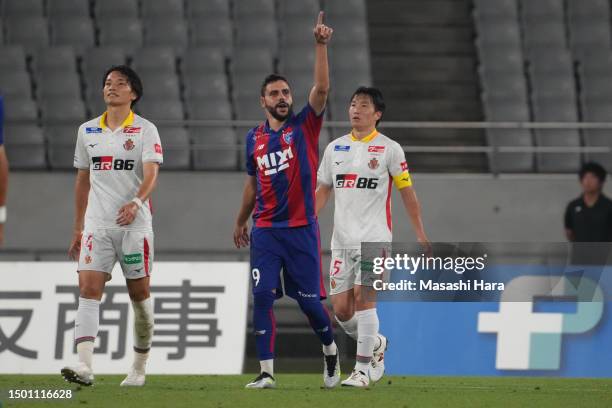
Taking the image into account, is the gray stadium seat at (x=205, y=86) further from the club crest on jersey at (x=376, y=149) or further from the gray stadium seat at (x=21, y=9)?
the club crest on jersey at (x=376, y=149)

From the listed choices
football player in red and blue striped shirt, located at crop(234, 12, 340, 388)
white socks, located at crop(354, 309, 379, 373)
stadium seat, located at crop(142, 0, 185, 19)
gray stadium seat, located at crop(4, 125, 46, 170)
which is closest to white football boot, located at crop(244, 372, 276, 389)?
football player in red and blue striped shirt, located at crop(234, 12, 340, 388)

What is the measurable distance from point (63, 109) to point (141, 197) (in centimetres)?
898

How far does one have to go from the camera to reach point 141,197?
7.99m

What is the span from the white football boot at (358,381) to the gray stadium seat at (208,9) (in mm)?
10356

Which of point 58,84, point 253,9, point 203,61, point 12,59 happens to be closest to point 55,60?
point 58,84

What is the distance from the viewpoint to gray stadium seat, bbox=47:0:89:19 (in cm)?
1803

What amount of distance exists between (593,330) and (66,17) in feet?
34.2

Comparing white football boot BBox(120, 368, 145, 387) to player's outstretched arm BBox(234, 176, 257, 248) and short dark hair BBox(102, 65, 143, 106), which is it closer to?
player's outstretched arm BBox(234, 176, 257, 248)

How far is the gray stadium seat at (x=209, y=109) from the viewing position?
1698cm

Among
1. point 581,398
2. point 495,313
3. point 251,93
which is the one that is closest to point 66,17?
point 251,93

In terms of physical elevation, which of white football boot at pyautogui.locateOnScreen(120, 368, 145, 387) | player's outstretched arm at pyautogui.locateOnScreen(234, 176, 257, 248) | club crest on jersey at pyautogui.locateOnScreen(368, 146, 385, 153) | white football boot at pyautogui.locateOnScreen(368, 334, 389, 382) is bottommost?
white football boot at pyautogui.locateOnScreen(368, 334, 389, 382)

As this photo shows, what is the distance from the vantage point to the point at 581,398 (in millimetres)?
8070

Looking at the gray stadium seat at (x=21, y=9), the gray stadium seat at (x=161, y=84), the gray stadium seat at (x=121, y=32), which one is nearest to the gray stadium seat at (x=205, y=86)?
the gray stadium seat at (x=161, y=84)

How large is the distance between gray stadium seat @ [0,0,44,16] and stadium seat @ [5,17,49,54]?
94 mm
